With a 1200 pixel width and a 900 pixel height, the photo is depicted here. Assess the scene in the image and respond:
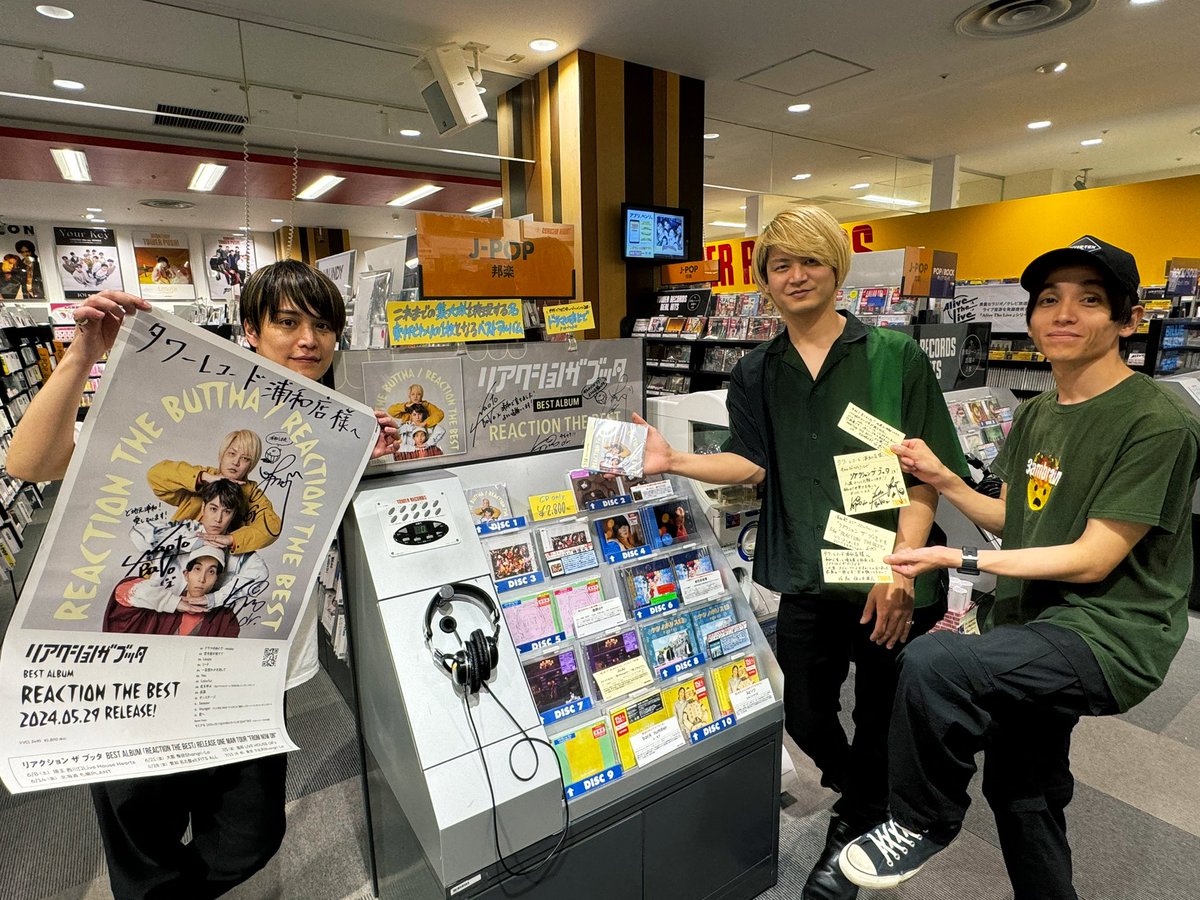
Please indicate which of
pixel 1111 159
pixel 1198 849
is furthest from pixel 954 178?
pixel 1198 849

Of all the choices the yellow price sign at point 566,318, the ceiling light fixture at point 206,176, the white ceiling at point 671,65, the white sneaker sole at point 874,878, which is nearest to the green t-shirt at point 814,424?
the yellow price sign at point 566,318

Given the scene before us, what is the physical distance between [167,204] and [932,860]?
1094cm

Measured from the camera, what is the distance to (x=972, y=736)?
125 cm

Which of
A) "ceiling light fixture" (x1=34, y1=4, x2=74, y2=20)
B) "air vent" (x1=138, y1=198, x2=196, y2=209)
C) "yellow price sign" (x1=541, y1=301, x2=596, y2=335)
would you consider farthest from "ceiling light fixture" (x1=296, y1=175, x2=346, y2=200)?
"yellow price sign" (x1=541, y1=301, x2=596, y2=335)

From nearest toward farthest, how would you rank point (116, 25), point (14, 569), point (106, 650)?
1. point (106, 650)
2. point (116, 25)
3. point (14, 569)

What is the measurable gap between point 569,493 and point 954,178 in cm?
979

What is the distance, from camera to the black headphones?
1302 millimetres

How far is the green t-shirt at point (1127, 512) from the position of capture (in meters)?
1.15

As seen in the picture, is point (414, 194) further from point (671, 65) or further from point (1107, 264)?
point (1107, 264)

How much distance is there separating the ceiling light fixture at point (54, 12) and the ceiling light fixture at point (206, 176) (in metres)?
3.05

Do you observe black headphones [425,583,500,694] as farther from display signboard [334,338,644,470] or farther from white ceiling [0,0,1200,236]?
white ceiling [0,0,1200,236]

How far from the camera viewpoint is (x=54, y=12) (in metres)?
3.90

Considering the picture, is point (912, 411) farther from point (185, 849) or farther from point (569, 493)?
point (185, 849)

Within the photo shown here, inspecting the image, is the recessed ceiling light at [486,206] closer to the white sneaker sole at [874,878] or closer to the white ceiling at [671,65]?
the white ceiling at [671,65]
